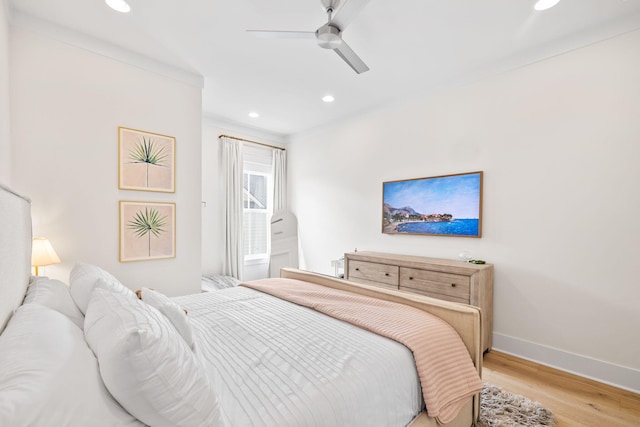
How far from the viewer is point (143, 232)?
277cm

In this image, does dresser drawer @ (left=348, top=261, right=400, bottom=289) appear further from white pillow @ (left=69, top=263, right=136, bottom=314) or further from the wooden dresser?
white pillow @ (left=69, top=263, right=136, bottom=314)

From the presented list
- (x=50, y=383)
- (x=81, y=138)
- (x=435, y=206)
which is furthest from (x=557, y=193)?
(x=81, y=138)

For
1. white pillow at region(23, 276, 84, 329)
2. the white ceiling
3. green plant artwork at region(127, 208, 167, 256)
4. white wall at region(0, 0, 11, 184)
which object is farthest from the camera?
green plant artwork at region(127, 208, 167, 256)

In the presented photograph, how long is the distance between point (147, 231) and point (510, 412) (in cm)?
321

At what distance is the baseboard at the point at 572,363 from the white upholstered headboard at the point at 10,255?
3.41 meters

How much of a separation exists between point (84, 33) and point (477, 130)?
366cm

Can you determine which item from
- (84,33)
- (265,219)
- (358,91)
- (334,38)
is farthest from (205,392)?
(265,219)

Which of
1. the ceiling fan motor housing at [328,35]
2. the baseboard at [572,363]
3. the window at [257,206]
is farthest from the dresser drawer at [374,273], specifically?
the ceiling fan motor housing at [328,35]

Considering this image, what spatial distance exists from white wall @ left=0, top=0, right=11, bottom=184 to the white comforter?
65.4 inches

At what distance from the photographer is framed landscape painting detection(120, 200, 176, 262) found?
2.66 metres

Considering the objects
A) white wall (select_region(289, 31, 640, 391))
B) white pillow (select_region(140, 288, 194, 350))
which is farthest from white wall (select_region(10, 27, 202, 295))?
white wall (select_region(289, 31, 640, 391))

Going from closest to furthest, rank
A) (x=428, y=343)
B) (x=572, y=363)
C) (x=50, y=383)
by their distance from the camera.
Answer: (x=50, y=383), (x=428, y=343), (x=572, y=363)

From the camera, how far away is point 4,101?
6.48 feet

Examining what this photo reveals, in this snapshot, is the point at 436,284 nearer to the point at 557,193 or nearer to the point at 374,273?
the point at 374,273
